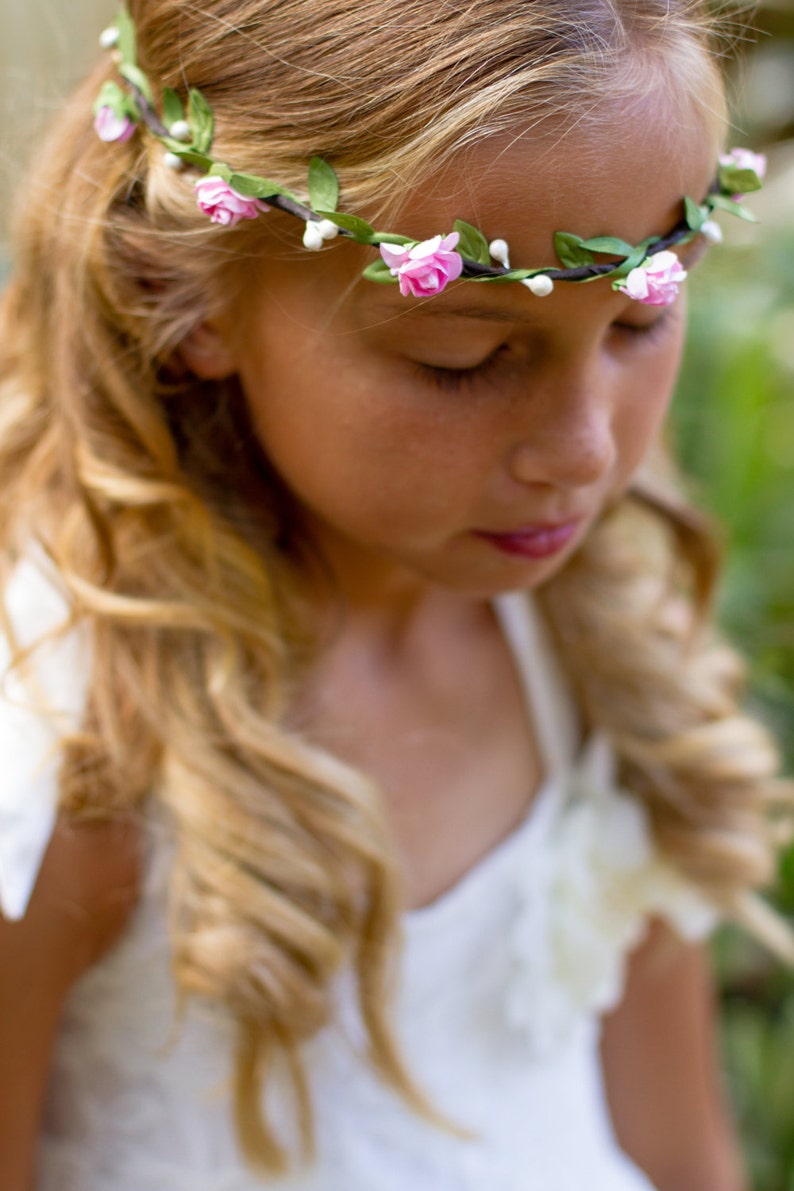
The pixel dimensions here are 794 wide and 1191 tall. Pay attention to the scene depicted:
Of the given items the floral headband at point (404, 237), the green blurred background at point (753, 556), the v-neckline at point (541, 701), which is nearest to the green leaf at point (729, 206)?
the floral headband at point (404, 237)

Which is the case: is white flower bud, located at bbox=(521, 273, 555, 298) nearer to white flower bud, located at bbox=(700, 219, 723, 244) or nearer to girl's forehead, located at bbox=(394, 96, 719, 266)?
girl's forehead, located at bbox=(394, 96, 719, 266)

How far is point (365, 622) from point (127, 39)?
70 cm

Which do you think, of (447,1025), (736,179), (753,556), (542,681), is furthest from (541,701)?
(753,556)

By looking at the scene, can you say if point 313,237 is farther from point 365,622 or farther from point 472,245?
point 365,622

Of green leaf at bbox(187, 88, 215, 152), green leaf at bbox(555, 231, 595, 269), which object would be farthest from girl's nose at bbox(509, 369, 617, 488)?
green leaf at bbox(187, 88, 215, 152)

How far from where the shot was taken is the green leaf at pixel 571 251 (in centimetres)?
89

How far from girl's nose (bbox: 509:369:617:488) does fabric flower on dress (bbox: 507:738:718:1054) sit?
2.18ft

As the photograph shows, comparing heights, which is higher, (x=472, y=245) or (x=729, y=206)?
(x=472, y=245)

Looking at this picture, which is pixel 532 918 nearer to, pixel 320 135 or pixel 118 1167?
pixel 118 1167

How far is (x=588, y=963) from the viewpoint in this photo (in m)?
1.52

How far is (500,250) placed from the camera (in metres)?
0.88

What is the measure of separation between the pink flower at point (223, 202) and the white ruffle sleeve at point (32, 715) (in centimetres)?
45

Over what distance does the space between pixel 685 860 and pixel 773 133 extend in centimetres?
397

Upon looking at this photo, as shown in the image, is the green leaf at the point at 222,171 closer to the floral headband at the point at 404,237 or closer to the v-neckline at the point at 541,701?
the floral headband at the point at 404,237
